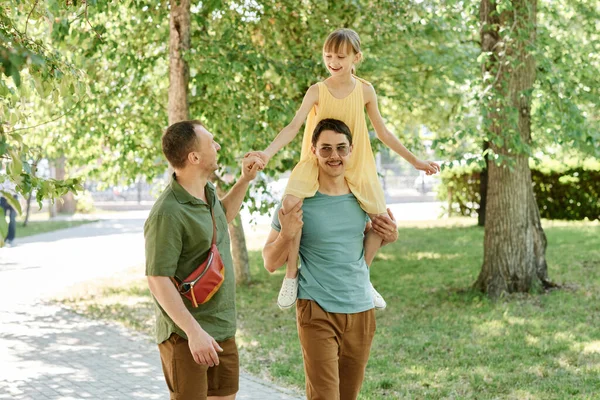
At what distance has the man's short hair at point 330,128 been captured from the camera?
4.29 metres

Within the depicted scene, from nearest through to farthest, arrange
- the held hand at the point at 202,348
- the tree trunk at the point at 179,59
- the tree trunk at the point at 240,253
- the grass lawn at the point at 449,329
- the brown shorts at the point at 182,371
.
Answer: the held hand at the point at 202,348, the brown shorts at the point at 182,371, the grass lawn at the point at 449,329, the tree trunk at the point at 179,59, the tree trunk at the point at 240,253

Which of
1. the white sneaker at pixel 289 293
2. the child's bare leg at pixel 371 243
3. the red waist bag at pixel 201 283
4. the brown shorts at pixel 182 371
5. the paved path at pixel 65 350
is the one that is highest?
the child's bare leg at pixel 371 243

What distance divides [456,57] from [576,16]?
2947 mm

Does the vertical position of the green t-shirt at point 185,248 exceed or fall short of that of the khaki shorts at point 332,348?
it exceeds it

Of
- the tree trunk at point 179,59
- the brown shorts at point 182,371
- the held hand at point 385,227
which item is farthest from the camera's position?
the tree trunk at point 179,59

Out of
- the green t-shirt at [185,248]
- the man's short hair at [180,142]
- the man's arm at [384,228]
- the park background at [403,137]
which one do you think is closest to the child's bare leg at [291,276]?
the green t-shirt at [185,248]

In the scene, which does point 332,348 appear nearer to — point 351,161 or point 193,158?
point 351,161

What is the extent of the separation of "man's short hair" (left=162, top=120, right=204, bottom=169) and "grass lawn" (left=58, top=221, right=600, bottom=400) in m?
3.95

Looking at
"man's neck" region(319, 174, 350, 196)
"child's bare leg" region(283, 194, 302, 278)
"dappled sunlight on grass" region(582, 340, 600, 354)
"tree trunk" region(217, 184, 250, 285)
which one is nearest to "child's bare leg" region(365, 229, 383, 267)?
"man's neck" region(319, 174, 350, 196)

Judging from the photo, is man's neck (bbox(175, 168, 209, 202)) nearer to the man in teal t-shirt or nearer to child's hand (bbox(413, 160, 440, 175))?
the man in teal t-shirt

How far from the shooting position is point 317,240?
14.0 feet

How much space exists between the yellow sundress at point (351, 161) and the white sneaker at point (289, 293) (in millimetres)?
443

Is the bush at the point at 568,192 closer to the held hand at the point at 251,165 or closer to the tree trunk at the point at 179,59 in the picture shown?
the tree trunk at the point at 179,59

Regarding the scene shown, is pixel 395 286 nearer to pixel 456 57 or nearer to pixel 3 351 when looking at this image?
pixel 456 57
